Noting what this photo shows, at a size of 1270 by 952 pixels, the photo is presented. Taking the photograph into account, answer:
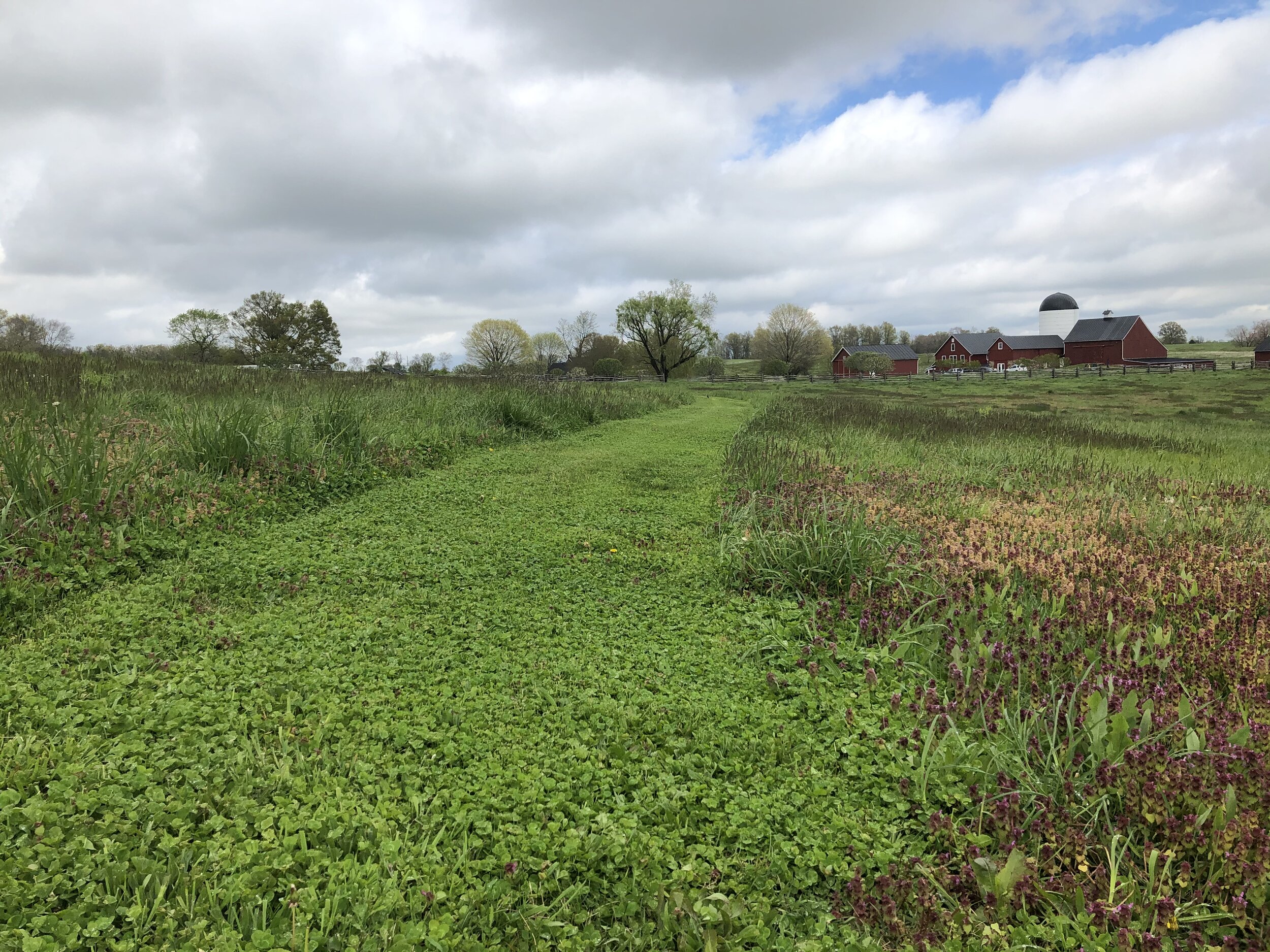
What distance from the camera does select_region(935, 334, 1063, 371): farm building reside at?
8400cm

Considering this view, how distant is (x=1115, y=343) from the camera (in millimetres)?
73688

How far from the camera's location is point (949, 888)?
2.44 metres

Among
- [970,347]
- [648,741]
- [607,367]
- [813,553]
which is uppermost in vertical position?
[970,347]

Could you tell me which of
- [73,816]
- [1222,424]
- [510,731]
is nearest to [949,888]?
[510,731]

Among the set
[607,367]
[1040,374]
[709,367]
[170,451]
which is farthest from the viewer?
[709,367]

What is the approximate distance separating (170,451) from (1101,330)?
3755 inches

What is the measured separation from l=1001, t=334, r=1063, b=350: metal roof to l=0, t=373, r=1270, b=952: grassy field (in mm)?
92829

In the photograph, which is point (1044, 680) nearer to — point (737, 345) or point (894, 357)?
point (894, 357)

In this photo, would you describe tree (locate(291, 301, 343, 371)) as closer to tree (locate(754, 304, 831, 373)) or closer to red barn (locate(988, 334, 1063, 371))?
tree (locate(754, 304, 831, 373))

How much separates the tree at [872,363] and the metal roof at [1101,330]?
A: 23365mm

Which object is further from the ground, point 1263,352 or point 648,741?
point 1263,352

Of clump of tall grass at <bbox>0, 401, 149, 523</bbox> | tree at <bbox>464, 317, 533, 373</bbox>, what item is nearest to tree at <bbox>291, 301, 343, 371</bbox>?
tree at <bbox>464, 317, 533, 373</bbox>

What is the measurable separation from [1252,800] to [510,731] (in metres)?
3.24

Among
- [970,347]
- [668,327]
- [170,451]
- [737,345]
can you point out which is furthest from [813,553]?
[737,345]
